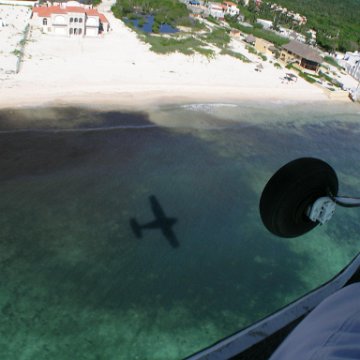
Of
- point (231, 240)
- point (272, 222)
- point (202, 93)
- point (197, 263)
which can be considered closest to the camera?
point (272, 222)

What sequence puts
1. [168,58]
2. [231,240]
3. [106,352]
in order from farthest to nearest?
1. [168,58]
2. [231,240]
3. [106,352]

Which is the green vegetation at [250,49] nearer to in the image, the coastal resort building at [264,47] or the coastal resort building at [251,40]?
the coastal resort building at [264,47]

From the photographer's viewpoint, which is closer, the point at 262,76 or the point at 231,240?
the point at 231,240

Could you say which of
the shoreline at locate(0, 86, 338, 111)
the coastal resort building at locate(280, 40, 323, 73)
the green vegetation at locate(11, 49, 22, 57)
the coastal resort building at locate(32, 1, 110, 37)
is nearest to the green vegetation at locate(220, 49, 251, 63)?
the coastal resort building at locate(280, 40, 323, 73)

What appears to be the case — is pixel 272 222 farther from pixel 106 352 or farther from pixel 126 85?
pixel 126 85

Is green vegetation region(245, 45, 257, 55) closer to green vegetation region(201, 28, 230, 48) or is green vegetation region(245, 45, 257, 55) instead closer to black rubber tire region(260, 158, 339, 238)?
green vegetation region(201, 28, 230, 48)

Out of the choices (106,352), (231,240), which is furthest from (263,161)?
(106,352)

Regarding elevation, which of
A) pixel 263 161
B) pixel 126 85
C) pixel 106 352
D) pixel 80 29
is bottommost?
pixel 106 352
